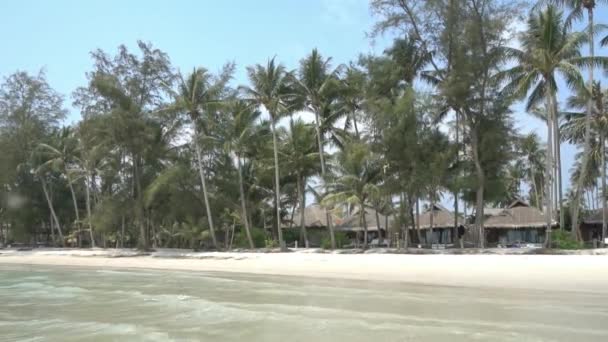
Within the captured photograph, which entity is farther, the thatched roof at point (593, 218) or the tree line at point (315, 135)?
the thatched roof at point (593, 218)

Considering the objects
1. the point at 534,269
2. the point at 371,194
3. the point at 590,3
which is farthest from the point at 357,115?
the point at 534,269

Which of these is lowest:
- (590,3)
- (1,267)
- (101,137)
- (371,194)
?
(1,267)

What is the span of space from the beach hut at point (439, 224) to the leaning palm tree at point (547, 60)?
1180 cm

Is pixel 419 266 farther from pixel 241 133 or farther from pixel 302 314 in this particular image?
pixel 241 133

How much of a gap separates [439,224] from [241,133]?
1372cm

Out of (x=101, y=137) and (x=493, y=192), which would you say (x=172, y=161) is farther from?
(x=493, y=192)

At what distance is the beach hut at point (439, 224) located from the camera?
33.7 m

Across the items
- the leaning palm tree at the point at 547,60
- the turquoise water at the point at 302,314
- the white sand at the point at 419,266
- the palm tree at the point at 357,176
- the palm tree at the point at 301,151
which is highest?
the leaning palm tree at the point at 547,60

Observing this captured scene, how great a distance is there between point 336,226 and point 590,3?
19.6m

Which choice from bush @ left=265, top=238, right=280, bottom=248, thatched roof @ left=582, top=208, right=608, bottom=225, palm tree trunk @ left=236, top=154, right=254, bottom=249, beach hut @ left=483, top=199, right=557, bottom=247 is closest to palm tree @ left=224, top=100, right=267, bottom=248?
palm tree trunk @ left=236, top=154, right=254, bottom=249

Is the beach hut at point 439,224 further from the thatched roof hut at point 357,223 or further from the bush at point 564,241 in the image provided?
the bush at point 564,241

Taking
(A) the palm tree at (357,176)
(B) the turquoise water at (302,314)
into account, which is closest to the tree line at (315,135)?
(A) the palm tree at (357,176)

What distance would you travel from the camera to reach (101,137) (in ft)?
105

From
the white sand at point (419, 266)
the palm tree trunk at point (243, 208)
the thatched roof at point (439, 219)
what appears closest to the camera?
the white sand at point (419, 266)
